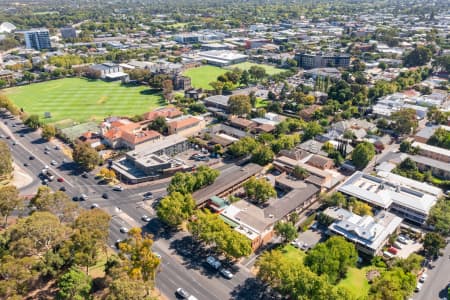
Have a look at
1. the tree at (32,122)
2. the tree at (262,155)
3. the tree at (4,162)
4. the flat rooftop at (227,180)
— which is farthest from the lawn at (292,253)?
the tree at (32,122)

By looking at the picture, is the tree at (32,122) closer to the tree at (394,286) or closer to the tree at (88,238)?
the tree at (88,238)

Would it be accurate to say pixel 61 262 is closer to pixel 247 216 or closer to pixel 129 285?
pixel 129 285

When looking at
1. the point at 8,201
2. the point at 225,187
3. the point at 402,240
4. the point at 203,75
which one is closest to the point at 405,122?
the point at 402,240

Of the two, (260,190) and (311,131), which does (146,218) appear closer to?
(260,190)

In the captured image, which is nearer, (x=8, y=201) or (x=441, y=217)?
(x=8, y=201)

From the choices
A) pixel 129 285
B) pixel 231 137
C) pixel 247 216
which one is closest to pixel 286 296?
pixel 247 216
